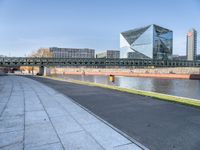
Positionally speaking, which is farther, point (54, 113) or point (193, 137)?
point (54, 113)

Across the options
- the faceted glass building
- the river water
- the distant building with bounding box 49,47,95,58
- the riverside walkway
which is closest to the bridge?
the faceted glass building

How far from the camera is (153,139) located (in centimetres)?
525

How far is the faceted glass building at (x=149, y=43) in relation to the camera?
453 feet

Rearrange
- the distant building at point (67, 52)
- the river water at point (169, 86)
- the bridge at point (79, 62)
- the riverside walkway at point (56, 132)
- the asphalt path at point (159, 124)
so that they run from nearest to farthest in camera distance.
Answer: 1. the riverside walkway at point (56, 132)
2. the asphalt path at point (159, 124)
3. the river water at point (169, 86)
4. the bridge at point (79, 62)
5. the distant building at point (67, 52)

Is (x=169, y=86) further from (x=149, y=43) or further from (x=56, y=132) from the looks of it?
(x=149, y=43)

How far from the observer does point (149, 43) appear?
5507 inches

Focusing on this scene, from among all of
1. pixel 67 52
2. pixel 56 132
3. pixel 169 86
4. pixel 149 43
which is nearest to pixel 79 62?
pixel 149 43

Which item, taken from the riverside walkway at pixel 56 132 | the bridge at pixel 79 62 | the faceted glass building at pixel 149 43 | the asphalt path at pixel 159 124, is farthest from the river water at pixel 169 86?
the faceted glass building at pixel 149 43

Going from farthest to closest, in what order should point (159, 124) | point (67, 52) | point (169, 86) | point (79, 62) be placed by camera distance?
point (67, 52) → point (79, 62) → point (169, 86) → point (159, 124)

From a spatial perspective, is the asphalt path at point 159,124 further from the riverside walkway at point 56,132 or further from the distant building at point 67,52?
the distant building at point 67,52

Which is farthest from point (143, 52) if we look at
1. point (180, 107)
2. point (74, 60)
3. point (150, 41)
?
point (180, 107)

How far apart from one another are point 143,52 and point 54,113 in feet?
459

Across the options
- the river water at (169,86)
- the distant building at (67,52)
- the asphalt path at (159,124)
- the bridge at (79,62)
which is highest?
the distant building at (67,52)

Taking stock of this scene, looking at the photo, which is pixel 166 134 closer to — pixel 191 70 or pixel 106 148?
pixel 106 148
